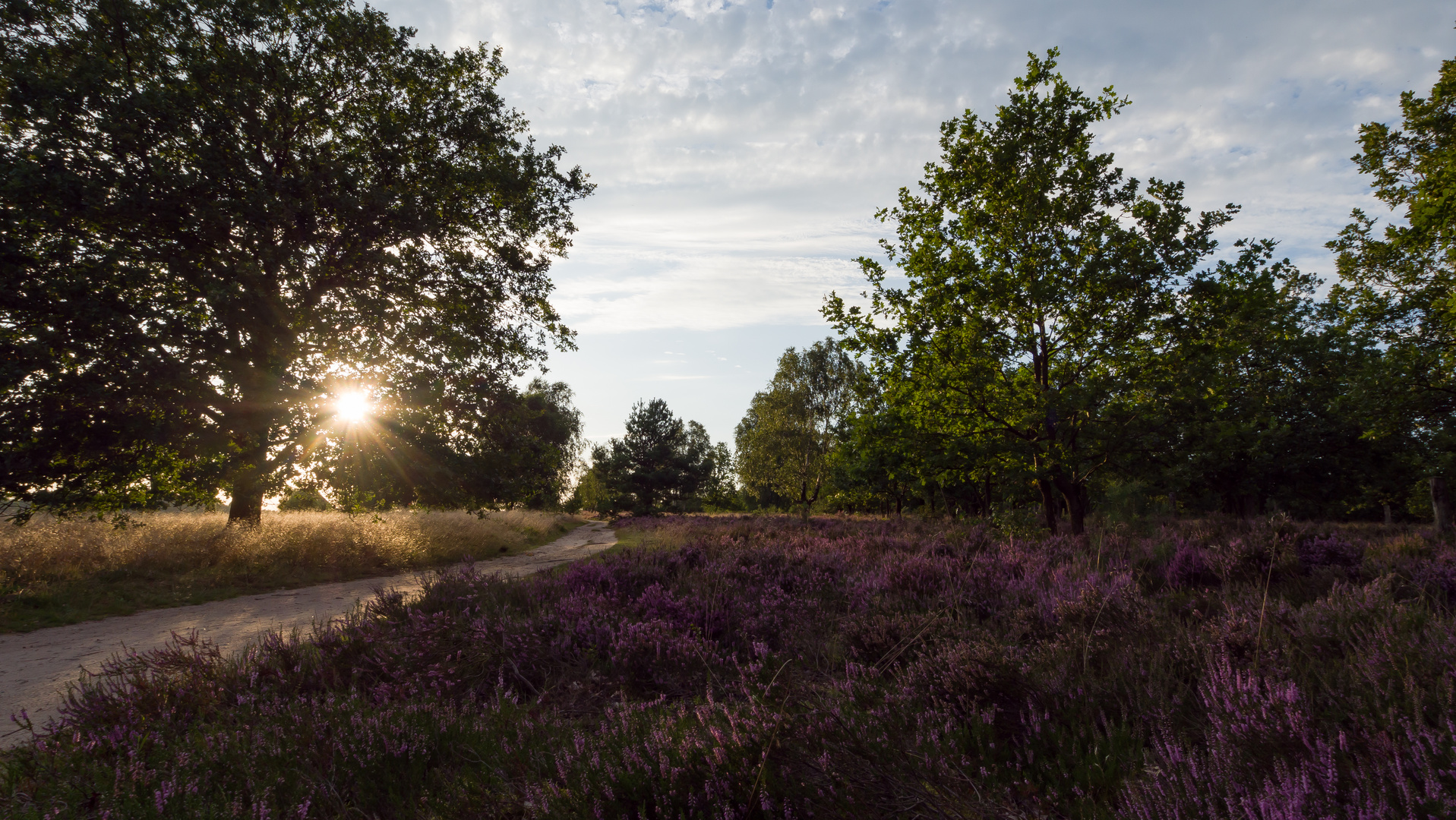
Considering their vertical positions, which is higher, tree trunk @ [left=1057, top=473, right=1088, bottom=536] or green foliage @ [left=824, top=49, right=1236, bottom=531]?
green foliage @ [left=824, top=49, right=1236, bottom=531]

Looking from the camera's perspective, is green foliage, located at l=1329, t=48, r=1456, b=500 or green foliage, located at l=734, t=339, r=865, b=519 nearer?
green foliage, located at l=1329, t=48, r=1456, b=500

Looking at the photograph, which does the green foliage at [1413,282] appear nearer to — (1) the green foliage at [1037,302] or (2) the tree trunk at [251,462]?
(1) the green foliage at [1037,302]

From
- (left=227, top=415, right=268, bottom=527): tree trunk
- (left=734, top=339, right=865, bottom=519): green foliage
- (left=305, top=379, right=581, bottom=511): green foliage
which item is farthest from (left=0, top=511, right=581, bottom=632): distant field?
(left=734, top=339, right=865, bottom=519): green foliage

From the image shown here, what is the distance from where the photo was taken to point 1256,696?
2324 mm

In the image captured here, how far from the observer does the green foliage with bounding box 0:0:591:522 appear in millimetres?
10016

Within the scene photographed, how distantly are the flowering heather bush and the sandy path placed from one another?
1387mm

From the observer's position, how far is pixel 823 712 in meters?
2.84

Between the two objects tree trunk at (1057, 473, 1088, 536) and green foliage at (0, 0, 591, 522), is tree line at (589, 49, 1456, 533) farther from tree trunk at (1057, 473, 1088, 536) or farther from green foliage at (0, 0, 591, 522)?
green foliage at (0, 0, 591, 522)

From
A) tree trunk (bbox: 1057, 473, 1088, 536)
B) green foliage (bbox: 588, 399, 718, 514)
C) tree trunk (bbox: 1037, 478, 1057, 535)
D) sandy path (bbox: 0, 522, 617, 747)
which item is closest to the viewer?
sandy path (bbox: 0, 522, 617, 747)

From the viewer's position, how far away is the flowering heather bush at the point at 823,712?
2.13 metres

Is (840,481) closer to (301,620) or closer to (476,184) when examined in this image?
(476,184)

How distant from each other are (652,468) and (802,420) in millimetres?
16224

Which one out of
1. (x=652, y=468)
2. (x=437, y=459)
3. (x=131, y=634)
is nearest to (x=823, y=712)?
(x=131, y=634)

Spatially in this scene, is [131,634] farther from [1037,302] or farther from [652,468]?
[652,468]
